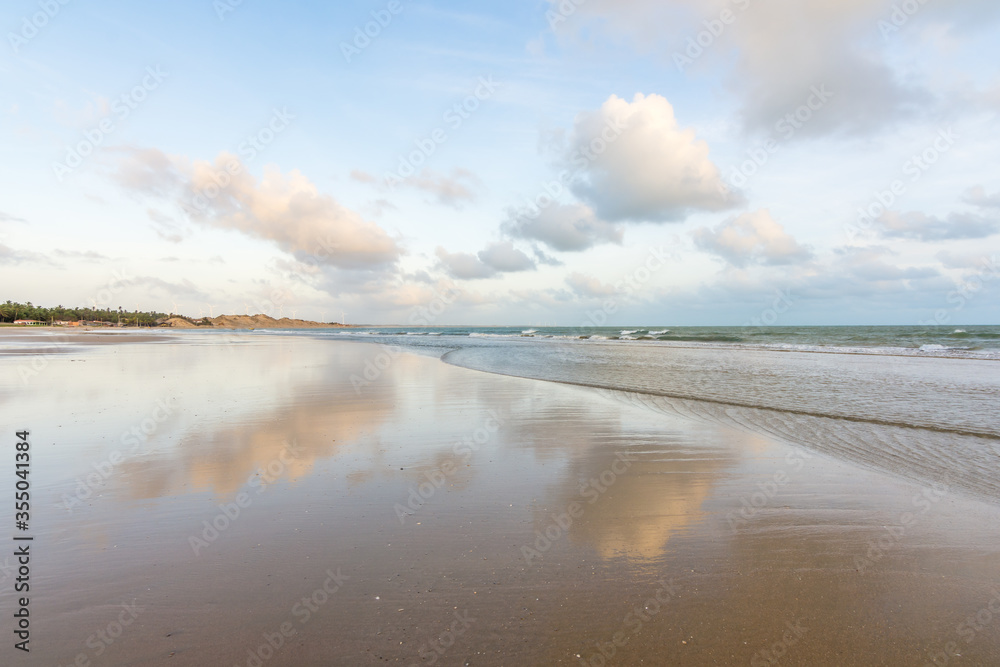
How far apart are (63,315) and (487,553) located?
161 m

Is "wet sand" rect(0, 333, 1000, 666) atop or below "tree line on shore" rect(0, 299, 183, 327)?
below

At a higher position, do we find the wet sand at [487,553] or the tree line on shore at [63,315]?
the tree line on shore at [63,315]

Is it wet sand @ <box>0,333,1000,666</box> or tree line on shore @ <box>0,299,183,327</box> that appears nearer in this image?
wet sand @ <box>0,333,1000,666</box>

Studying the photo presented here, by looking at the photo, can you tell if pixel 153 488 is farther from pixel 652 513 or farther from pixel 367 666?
pixel 652 513

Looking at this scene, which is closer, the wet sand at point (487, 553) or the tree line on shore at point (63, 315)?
the wet sand at point (487, 553)

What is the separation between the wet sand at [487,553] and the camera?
3094 millimetres

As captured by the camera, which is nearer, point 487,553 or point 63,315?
point 487,553

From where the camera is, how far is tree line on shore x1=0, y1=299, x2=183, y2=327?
103281 millimetres

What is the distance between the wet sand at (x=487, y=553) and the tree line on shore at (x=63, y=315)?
138858mm

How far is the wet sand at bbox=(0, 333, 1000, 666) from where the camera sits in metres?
3.09

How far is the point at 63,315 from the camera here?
119 metres

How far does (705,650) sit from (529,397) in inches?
422

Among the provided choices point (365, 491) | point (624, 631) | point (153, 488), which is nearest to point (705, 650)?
point (624, 631)

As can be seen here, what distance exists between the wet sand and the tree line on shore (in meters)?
139
